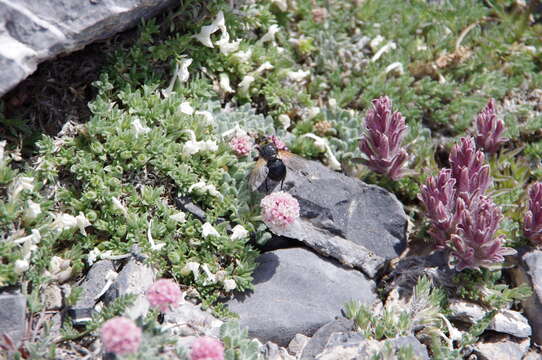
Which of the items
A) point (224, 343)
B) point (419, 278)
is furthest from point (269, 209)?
point (419, 278)

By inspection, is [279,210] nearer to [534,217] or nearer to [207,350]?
[207,350]

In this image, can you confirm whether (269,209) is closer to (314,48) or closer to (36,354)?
(36,354)

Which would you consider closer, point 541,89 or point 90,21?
point 90,21

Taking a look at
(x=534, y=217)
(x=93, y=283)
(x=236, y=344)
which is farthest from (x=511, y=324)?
(x=93, y=283)

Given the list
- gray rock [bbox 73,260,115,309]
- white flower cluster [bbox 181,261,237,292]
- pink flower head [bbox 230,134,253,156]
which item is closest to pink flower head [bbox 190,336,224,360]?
white flower cluster [bbox 181,261,237,292]

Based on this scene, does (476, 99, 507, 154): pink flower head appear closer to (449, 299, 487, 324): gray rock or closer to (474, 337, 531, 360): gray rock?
(449, 299, 487, 324): gray rock
